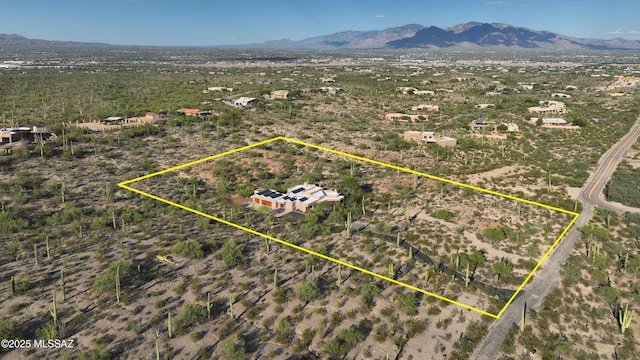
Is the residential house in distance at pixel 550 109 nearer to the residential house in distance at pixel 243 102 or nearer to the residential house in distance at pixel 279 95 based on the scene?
the residential house in distance at pixel 279 95

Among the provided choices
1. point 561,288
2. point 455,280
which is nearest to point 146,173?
point 455,280

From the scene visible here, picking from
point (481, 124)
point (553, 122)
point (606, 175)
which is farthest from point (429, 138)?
point (553, 122)

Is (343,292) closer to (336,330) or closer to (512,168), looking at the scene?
(336,330)

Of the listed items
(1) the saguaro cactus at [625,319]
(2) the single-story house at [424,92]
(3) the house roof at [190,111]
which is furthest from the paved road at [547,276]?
(2) the single-story house at [424,92]

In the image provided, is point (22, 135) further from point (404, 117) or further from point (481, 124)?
point (481, 124)

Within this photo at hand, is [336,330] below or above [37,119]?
below

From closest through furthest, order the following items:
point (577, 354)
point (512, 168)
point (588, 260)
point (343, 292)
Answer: point (577, 354) → point (343, 292) → point (588, 260) → point (512, 168)
